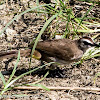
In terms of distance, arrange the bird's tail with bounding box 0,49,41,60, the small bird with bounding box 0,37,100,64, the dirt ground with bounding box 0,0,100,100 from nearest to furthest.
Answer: the dirt ground with bounding box 0,0,100,100 < the bird's tail with bounding box 0,49,41,60 < the small bird with bounding box 0,37,100,64

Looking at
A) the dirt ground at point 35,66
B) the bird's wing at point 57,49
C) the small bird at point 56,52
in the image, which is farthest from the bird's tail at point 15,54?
the dirt ground at point 35,66

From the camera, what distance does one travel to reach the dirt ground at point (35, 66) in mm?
4334

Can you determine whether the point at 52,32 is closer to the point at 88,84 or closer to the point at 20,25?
the point at 20,25

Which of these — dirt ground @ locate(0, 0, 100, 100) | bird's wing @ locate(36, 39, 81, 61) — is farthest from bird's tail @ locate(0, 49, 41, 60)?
dirt ground @ locate(0, 0, 100, 100)

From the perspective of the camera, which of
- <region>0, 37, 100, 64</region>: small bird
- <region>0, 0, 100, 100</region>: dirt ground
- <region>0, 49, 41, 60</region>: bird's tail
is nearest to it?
<region>0, 0, 100, 100</region>: dirt ground

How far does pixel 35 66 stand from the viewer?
5512mm

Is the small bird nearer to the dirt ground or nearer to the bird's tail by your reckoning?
the bird's tail

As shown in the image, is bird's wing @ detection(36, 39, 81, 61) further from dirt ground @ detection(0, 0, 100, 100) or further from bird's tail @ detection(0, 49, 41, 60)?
dirt ground @ detection(0, 0, 100, 100)

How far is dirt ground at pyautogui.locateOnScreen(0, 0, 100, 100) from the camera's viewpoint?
4334 mm

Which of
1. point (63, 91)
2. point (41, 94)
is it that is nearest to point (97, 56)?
point (63, 91)

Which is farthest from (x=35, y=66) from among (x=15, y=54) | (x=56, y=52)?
(x=15, y=54)

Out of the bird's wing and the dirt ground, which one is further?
the bird's wing

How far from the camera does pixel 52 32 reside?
6.32 meters

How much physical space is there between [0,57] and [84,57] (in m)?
1.98
